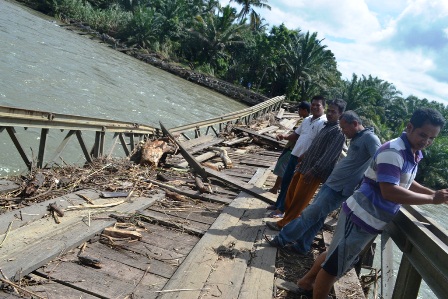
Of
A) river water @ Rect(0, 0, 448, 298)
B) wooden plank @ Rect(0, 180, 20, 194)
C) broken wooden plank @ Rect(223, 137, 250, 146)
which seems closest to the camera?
A: wooden plank @ Rect(0, 180, 20, 194)

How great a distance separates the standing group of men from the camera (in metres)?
2.64

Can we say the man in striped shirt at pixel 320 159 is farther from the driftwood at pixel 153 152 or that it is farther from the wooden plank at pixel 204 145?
the wooden plank at pixel 204 145

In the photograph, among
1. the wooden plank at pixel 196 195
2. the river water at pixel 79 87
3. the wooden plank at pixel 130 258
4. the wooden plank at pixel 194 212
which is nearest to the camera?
the wooden plank at pixel 130 258

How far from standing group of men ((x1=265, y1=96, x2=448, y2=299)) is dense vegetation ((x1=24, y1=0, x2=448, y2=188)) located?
29351mm

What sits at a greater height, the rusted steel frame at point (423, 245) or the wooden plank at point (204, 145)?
the rusted steel frame at point (423, 245)

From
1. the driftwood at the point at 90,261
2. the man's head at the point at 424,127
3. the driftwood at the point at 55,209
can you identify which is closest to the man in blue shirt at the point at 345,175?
the man's head at the point at 424,127

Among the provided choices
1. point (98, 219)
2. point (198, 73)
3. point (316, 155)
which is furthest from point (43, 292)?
point (198, 73)

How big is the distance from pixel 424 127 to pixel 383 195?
53 centimetres

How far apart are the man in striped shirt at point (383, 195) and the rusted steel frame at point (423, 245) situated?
14 centimetres

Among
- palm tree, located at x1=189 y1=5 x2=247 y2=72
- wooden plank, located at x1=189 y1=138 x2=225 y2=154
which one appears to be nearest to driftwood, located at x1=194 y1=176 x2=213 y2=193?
wooden plank, located at x1=189 y1=138 x2=225 y2=154

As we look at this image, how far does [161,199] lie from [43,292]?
2441 mm

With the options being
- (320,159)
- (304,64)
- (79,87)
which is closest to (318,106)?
(320,159)

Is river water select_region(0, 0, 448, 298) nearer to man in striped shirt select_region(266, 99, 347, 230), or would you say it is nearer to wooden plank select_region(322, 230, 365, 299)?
man in striped shirt select_region(266, 99, 347, 230)

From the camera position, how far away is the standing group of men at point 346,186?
104 inches
